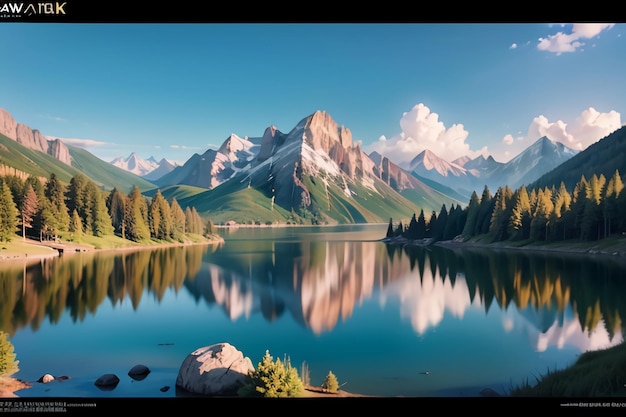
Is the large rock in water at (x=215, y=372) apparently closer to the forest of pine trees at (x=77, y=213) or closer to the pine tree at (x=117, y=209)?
the forest of pine trees at (x=77, y=213)

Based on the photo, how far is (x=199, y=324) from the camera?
3036cm

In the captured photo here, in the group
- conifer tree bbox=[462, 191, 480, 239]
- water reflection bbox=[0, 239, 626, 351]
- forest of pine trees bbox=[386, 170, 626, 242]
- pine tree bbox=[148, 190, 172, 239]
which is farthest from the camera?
conifer tree bbox=[462, 191, 480, 239]

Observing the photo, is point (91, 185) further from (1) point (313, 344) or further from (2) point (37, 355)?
(1) point (313, 344)

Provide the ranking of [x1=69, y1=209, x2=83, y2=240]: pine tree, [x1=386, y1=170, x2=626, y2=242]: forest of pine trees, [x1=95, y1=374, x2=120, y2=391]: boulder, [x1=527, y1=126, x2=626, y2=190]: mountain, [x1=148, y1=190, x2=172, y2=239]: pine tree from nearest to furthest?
1. [x1=95, y1=374, x2=120, y2=391]: boulder
2. [x1=386, y1=170, x2=626, y2=242]: forest of pine trees
3. [x1=69, y1=209, x2=83, y2=240]: pine tree
4. [x1=148, y1=190, x2=172, y2=239]: pine tree
5. [x1=527, y1=126, x2=626, y2=190]: mountain

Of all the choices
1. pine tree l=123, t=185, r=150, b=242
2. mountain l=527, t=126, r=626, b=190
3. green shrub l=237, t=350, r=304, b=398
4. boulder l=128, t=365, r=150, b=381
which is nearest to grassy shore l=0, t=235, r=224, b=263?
pine tree l=123, t=185, r=150, b=242

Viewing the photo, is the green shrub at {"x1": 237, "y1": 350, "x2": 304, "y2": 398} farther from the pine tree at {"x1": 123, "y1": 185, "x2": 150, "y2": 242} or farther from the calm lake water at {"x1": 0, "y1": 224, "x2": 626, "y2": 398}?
the pine tree at {"x1": 123, "y1": 185, "x2": 150, "y2": 242}

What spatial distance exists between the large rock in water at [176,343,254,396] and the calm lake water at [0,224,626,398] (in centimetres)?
85

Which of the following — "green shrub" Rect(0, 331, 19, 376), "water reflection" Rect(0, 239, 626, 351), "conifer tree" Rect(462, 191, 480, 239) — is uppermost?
"conifer tree" Rect(462, 191, 480, 239)

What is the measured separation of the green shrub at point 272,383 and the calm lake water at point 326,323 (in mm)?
4376

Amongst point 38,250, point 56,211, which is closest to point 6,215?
point 38,250

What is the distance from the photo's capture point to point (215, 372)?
16.9 meters

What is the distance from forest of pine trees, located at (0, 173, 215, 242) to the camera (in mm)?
71812

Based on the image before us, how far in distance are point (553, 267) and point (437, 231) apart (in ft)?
204
